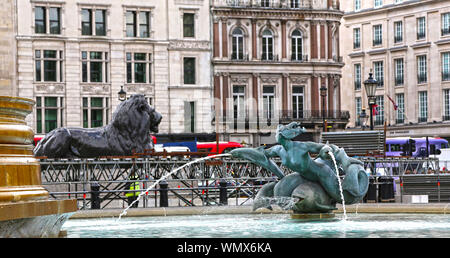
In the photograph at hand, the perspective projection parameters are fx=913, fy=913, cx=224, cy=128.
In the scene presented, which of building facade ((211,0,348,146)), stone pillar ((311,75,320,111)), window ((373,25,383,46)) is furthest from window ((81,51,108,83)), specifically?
window ((373,25,383,46))

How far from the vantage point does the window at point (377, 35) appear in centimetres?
8625

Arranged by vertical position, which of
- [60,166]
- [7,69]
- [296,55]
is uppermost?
A: [296,55]

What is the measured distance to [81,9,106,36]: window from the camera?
66562 mm

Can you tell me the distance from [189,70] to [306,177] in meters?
54.0

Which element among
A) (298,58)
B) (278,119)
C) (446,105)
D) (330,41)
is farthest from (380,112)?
(278,119)

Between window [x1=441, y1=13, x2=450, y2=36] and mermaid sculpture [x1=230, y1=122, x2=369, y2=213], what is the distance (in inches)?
2633

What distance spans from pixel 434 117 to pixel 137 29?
2939 centimetres

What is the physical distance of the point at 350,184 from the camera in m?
16.5

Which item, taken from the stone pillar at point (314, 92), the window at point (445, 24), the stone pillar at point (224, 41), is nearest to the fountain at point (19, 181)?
the stone pillar at point (224, 41)

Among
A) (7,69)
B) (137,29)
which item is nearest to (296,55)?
(137,29)

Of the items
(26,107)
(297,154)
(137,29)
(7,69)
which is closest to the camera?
(26,107)

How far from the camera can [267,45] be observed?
243ft

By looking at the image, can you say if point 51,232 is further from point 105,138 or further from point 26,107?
point 105,138

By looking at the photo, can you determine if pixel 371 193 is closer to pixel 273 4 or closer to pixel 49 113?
pixel 49 113
